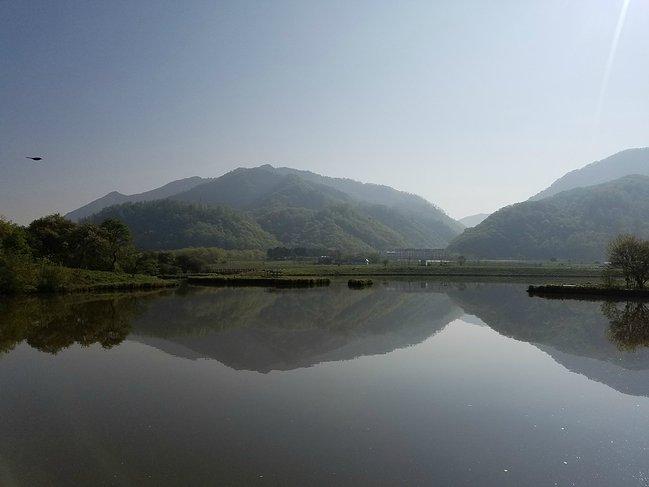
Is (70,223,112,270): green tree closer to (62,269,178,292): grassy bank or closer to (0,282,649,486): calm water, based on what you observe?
(62,269,178,292): grassy bank

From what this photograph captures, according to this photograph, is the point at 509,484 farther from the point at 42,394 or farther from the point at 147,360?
the point at 147,360

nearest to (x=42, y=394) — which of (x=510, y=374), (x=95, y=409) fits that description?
(x=95, y=409)

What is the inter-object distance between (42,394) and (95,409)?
3067mm

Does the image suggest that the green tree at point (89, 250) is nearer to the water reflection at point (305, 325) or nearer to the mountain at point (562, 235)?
the water reflection at point (305, 325)

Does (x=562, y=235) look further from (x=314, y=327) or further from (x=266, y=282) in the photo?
(x=314, y=327)

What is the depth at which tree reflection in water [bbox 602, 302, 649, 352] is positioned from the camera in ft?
82.7

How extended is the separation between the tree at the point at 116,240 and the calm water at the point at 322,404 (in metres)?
44.6

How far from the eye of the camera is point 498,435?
11727 mm

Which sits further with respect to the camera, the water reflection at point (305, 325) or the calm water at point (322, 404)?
the water reflection at point (305, 325)

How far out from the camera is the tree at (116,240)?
7375 cm

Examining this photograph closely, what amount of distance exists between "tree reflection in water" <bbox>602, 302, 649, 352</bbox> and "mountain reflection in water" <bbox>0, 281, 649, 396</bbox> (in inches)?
2.5

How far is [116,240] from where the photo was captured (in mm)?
75562

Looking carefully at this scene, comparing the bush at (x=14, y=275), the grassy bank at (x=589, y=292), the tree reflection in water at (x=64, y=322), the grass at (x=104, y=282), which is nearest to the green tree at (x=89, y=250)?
the grass at (x=104, y=282)

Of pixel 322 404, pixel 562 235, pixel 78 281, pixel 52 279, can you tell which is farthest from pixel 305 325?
pixel 562 235
